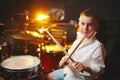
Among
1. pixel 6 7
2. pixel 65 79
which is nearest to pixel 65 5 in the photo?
pixel 6 7

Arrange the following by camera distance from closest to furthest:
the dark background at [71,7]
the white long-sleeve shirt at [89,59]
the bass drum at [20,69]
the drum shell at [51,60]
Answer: the white long-sleeve shirt at [89,59] → the bass drum at [20,69] → the drum shell at [51,60] → the dark background at [71,7]

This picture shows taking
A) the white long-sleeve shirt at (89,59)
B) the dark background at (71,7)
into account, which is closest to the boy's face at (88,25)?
the white long-sleeve shirt at (89,59)

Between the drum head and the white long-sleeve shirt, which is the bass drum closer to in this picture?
the drum head

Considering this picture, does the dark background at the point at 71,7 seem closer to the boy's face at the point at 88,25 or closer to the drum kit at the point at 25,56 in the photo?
the drum kit at the point at 25,56

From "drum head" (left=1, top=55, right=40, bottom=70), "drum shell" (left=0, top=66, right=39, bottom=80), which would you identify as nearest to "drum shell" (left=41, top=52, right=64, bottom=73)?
"drum head" (left=1, top=55, right=40, bottom=70)

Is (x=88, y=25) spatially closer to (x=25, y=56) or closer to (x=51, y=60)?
(x=25, y=56)

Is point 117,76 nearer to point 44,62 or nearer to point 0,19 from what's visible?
point 44,62

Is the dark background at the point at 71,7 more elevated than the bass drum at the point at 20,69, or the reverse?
Result: the dark background at the point at 71,7

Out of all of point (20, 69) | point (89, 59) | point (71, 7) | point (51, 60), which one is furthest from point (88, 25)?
point (71, 7)

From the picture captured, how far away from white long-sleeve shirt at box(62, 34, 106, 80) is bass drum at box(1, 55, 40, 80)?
0.89 feet

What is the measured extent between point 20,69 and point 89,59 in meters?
0.55

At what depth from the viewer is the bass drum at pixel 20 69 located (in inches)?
62.7

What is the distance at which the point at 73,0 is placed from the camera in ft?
13.8

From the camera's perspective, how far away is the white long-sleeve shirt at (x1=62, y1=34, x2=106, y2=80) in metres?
1.49
